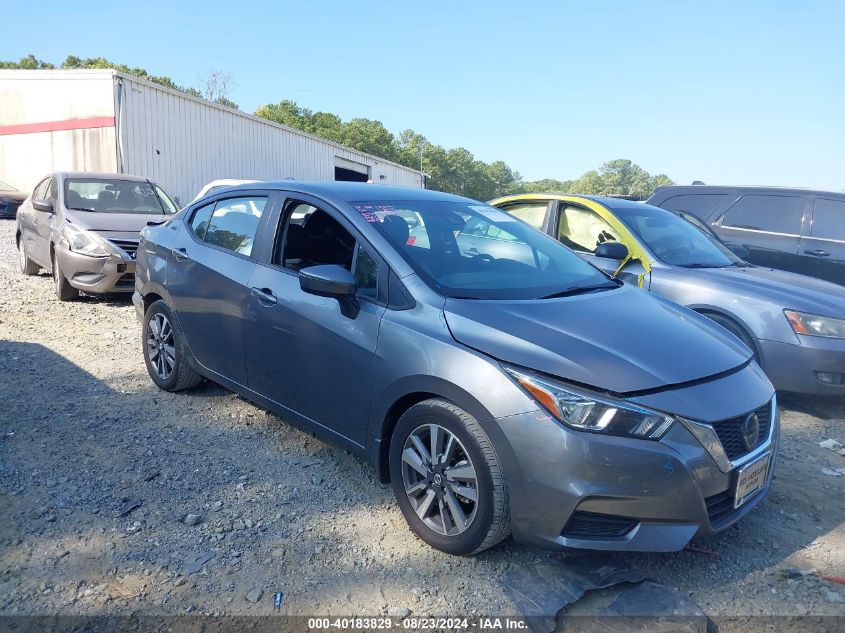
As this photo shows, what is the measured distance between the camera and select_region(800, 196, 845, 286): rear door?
23.5 ft

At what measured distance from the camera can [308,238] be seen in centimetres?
381

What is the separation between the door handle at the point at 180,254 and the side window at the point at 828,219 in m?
6.73

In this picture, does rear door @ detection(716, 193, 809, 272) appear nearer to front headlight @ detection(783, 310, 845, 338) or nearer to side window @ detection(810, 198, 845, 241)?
side window @ detection(810, 198, 845, 241)

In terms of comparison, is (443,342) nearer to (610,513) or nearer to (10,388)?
(610,513)

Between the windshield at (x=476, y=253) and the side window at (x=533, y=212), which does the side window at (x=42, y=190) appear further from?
the windshield at (x=476, y=253)

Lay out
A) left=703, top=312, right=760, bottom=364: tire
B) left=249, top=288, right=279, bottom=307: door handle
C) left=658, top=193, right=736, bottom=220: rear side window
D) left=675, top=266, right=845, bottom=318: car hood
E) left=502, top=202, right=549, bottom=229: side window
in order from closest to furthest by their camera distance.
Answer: left=249, top=288, right=279, bottom=307: door handle < left=675, top=266, right=845, bottom=318: car hood < left=703, top=312, right=760, bottom=364: tire < left=502, top=202, right=549, bottom=229: side window < left=658, top=193, right=736, bottom=220: rear side window

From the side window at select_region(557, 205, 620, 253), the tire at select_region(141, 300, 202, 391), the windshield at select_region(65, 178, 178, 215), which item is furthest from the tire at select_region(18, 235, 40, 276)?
the side window at select_region(557, 205, 620, 253)

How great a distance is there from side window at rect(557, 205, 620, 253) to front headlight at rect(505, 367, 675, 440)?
355 cm

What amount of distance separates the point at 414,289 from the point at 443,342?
0.37 m

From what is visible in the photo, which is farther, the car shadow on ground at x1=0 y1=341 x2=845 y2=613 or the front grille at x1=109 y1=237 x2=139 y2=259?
the front grille at x1=109 y1=237 x2=139 y2=259

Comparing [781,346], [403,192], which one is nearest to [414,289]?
[403,192]

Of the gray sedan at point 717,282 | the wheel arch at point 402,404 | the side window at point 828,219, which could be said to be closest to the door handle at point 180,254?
the wheel arch at point 402,404

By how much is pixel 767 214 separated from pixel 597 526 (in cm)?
637

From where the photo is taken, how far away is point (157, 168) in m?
17.6
